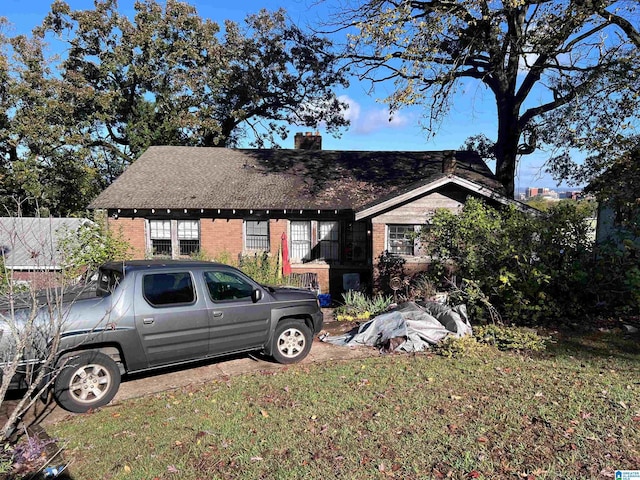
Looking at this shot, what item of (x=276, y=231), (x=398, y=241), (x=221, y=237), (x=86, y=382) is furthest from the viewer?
(x=221, y=237)

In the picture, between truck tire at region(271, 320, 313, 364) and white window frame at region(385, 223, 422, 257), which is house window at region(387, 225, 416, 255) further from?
truck tire at region(271, 320, 313, 364)

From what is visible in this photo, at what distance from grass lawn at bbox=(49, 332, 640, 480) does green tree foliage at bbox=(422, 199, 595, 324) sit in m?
2.68

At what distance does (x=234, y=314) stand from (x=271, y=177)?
1169 centimetres

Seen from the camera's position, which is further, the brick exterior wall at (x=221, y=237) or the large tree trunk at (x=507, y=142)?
the large tree trunk at (x=507, y=142)

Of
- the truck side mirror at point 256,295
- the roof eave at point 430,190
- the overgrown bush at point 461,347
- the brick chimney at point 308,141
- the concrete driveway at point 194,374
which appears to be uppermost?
the brick chimney at point 308,141

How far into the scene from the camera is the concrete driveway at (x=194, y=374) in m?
5.34

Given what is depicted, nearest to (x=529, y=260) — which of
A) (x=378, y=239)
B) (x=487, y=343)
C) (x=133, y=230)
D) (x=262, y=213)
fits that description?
(x=487, y=343)

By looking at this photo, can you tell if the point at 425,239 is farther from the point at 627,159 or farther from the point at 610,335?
the point at 627,159

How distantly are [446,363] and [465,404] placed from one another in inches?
67.0

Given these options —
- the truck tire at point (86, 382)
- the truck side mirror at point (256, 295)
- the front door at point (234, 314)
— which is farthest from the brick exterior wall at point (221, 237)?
the truck tire at point (86, 382)

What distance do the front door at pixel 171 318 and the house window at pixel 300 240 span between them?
9.57 m

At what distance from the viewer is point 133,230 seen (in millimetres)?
15938

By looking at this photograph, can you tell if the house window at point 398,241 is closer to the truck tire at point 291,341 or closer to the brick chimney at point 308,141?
the truck tire at point 291,341

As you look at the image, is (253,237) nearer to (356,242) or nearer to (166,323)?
(356,242)
